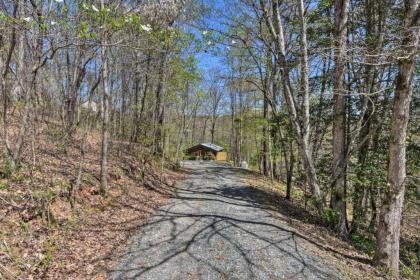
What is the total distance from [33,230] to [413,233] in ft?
46.4

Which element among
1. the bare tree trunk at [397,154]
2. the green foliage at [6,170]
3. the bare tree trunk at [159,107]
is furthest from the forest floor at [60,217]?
the bare tree trunk at [397,154]

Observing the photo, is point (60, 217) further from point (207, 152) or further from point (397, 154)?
point (207, 152)

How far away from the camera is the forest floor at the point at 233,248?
4.35 m

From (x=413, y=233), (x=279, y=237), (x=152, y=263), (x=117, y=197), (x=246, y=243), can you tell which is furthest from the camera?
(x=413, y=233)

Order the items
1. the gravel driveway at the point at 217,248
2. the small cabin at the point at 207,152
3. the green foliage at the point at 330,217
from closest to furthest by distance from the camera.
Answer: the gravel driveway at the point at 217,248 → the green foliage at the point at 330,217 → the small cabin at the point at 207,152

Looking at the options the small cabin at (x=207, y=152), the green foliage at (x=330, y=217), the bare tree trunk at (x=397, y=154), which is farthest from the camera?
the small cabin at (x=207, y=152)

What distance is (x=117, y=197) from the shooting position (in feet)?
24.9

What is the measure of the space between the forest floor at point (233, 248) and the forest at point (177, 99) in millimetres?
687

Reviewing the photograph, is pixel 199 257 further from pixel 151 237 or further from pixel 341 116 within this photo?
pixel 341 116

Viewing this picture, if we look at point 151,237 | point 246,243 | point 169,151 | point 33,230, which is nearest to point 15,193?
point 33,230

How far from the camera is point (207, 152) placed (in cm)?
3453

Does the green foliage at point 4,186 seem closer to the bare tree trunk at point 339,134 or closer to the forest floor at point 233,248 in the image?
the forest floor at point 233,248

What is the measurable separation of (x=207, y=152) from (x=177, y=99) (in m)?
22.2

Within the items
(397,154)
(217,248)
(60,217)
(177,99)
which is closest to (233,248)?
(217,248)
